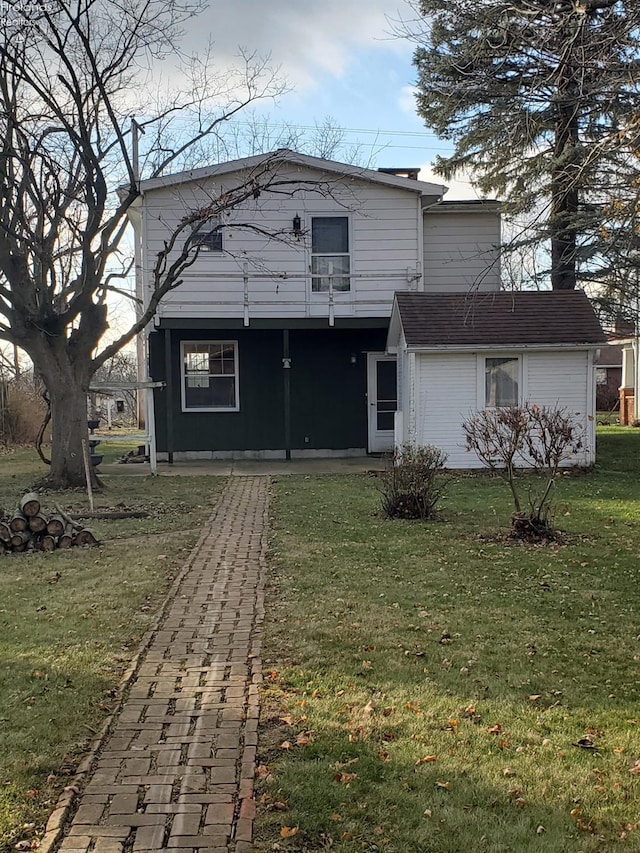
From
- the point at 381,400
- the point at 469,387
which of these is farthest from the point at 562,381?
the point at 381,400

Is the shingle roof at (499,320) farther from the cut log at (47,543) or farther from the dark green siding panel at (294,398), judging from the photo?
the cut log at (47,543)

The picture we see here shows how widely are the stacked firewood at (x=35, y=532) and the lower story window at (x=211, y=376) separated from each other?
30.5ft

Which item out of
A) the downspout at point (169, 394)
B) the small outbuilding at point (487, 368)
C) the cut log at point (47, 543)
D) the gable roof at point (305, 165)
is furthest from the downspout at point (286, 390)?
the cut log at point (47, 543)

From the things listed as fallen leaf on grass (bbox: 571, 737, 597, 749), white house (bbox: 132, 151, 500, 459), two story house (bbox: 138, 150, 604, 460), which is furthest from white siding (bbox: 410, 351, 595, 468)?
fallen leaf on grass (bbox: 571, 737, 597, 749)

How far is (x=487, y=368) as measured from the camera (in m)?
15.2

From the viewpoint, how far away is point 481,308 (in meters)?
15.5

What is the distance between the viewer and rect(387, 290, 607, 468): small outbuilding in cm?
1484

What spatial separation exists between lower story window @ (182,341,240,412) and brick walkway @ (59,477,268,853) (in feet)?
38.5

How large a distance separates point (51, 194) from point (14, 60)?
226cm

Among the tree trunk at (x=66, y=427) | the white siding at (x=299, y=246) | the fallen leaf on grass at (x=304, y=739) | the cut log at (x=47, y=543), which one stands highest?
the white siding at (x=299, y=246)

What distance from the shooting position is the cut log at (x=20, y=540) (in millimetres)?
8547

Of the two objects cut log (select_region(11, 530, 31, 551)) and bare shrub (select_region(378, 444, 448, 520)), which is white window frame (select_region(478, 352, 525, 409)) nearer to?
bare shrub (select_region(378, 444, 448, 520))

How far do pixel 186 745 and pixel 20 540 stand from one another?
562 cm

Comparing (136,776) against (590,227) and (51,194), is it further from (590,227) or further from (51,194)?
(590,227)
